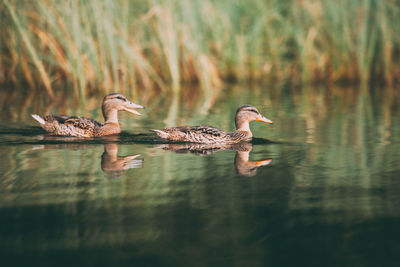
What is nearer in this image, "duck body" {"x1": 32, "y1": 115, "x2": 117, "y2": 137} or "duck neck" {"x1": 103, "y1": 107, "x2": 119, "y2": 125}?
"duck body" {"x1": 32, "y1": 115, "x2": 117, "y2": 137}

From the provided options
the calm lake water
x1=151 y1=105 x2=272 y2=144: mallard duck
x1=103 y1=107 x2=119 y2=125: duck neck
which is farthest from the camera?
x1=103 y1=107 x2=119 y2=125: duck neck

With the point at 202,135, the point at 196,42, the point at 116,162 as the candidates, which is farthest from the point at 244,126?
the point at 196,42

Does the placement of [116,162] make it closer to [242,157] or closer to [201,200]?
[242,157]

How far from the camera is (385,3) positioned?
45.2 ft

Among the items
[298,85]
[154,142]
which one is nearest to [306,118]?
[154,142]

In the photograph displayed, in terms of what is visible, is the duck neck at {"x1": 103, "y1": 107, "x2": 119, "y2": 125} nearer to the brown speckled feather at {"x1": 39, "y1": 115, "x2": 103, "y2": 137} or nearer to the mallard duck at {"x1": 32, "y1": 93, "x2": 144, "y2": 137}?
the mallard duck at {"x1": 32, "y1": 93, "x2": 144, "y2": 137}

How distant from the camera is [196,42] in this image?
45.5 feet

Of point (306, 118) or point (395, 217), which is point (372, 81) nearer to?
point (306, 118)

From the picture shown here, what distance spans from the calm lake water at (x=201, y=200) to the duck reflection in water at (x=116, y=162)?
12 millimetres

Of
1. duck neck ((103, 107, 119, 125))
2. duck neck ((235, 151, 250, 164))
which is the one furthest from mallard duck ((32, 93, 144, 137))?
duck neck ((235, 151, 250, 164))

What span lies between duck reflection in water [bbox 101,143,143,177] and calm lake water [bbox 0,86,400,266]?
1 cm

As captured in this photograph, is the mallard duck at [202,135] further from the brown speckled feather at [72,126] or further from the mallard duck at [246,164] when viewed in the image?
the brown speckled feather at [72,126]

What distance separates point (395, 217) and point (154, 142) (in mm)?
3803

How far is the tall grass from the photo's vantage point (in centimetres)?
1149
